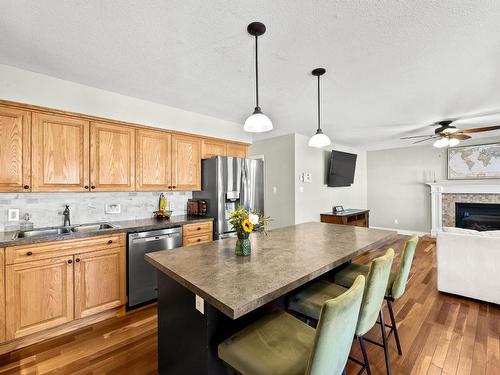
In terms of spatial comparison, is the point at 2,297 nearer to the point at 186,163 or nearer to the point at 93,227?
the point at 93,227

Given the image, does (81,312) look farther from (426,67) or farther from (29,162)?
(426,67)

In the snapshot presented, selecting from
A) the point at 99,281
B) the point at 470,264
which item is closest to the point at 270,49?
the point at 99,281

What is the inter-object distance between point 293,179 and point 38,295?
3889 mm

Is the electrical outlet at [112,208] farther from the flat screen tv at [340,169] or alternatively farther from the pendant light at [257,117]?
the flat screen tv at [340,169]

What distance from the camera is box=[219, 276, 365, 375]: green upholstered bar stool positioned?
2.90ft

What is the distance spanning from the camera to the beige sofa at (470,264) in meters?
2.69

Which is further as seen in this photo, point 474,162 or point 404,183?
point 404,183

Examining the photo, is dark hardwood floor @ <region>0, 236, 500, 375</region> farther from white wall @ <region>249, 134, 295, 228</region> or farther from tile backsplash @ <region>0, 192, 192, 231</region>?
white wall @ <region>249, 134, 295, 228</region>

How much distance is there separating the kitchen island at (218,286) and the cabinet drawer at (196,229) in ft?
4.03

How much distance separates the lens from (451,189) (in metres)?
5.71

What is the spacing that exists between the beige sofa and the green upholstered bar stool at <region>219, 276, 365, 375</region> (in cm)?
272

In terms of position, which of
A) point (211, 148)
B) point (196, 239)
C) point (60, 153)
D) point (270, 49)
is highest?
point (270, 49)

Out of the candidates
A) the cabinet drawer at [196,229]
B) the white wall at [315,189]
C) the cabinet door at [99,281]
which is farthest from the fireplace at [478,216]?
the cabinet door at [99,281]

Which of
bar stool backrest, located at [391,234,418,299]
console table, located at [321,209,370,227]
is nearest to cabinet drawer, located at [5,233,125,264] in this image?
bar stool backrest, located at [391,234,418,299]
